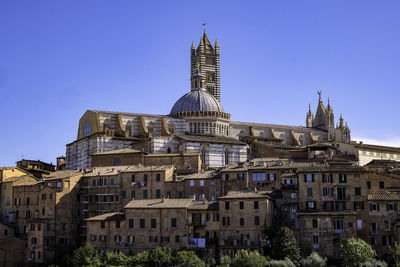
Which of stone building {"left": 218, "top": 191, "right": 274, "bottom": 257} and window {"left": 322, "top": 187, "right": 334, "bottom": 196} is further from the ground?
window {"left": 322, "top": 187, "right": 334, "bottom": 196}

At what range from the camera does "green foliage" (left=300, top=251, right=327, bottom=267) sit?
133 feet

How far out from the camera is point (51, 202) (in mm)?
55438

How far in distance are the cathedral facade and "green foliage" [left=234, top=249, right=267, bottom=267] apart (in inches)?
1133

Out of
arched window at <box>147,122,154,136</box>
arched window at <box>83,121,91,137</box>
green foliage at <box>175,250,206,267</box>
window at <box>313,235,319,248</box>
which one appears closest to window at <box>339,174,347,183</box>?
window at <box>313,235,319,248</box>

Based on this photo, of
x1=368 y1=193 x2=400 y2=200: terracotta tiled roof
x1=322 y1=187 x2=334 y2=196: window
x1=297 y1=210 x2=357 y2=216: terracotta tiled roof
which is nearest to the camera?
x1=297 y1=210 x2=357 y2=216: terracotta tiled roof

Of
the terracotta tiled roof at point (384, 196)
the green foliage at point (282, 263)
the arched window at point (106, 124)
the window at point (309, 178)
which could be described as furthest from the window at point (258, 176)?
the arched window at point (106, 124)

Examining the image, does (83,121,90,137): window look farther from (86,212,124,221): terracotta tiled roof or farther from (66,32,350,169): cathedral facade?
(86,212,124,221): terracotta tiled roof

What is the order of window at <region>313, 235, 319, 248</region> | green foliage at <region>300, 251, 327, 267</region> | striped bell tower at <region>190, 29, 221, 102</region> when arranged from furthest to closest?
striped bell tower at <region>190, 29, 221, 102</region>, window at <region>313, 235, 319, 248</region>, green foliage at <region>300, 251, 327, 267</region>

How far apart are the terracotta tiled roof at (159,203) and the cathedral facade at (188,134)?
2078 cm

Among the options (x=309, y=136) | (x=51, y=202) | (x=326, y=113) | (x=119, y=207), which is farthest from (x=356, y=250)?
(x=326, y=113)

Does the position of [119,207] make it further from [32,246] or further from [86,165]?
[86,165]

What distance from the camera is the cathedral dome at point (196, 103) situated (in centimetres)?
8000

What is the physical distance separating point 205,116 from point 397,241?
126ft

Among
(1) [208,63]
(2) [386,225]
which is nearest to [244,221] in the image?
(2) [386,225]
